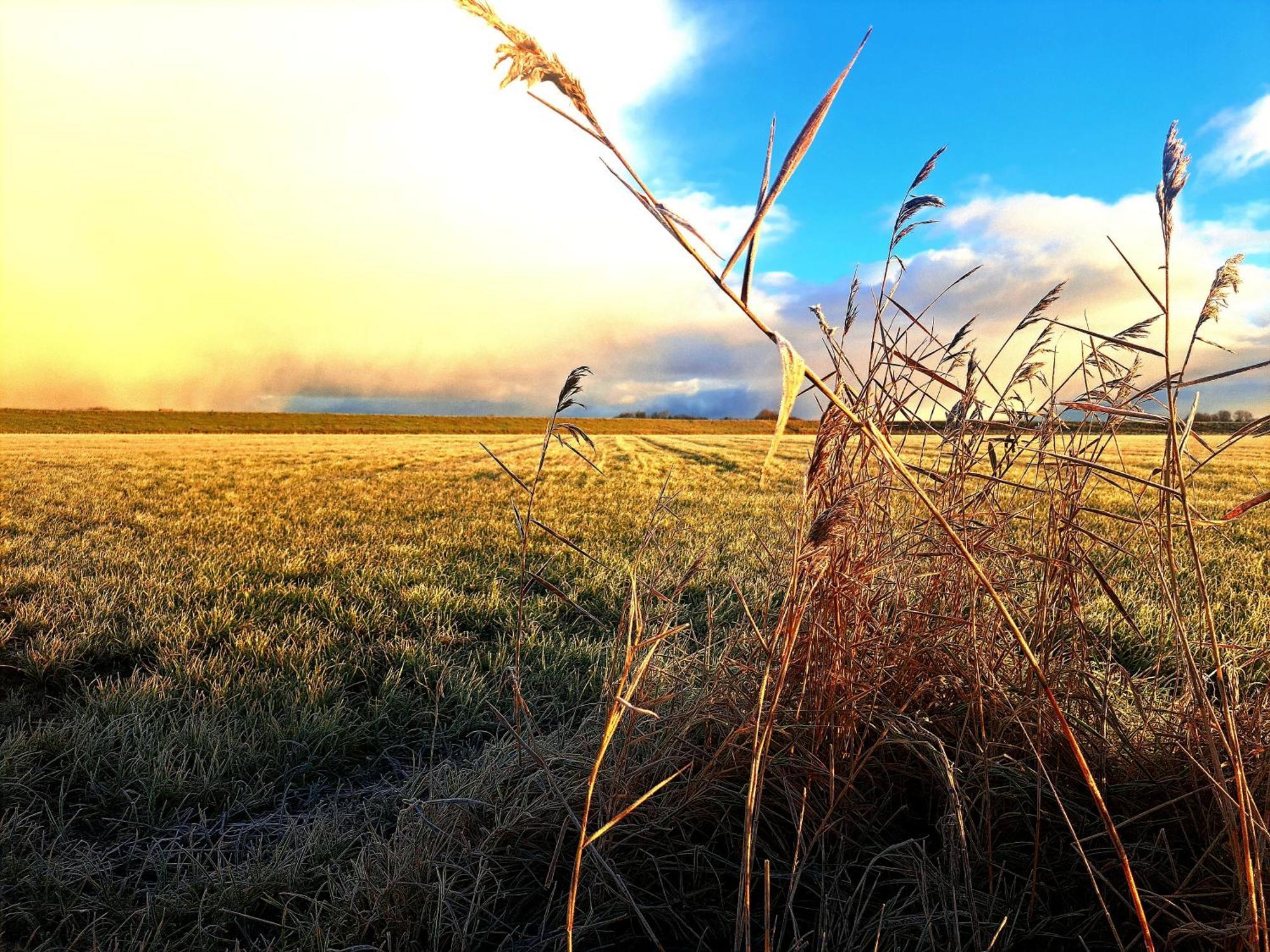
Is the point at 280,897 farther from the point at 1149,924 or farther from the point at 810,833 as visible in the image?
the point at 1149,924

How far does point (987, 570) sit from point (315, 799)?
280cm

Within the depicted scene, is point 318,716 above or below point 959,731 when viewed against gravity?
below

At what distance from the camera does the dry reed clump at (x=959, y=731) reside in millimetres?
1604

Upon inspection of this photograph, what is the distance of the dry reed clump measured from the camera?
1.60m

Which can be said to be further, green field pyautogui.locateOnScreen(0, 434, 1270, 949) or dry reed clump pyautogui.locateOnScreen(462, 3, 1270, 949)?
green field pyautogui.locateOnScreen(0, 434, 1270, 949)

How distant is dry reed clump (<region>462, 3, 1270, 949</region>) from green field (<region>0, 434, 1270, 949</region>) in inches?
5.0

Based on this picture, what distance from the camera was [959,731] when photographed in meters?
2.08

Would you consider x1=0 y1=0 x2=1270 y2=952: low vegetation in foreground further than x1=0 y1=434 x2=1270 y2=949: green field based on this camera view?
No

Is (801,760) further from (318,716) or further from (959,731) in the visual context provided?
(318,716)

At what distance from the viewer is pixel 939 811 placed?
6.57 ft

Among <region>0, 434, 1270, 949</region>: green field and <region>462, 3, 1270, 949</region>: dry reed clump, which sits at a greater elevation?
<region>462, 3, 1270, 949</region>: dry reed clump

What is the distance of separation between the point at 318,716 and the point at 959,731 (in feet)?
9.33

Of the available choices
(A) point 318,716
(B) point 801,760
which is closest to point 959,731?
(B) point 801,760

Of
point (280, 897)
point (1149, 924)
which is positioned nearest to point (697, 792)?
point (1149, 924)
